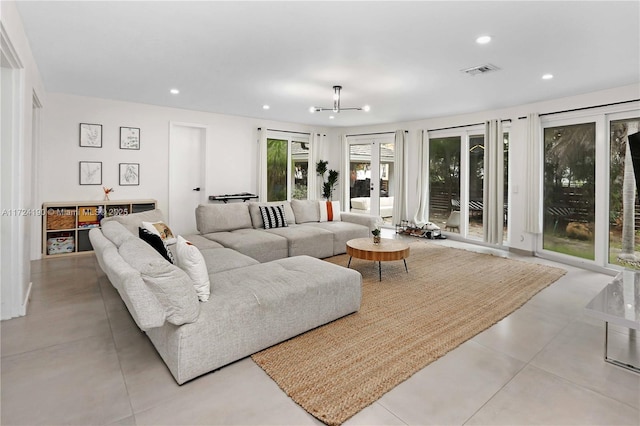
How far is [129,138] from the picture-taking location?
5.91m

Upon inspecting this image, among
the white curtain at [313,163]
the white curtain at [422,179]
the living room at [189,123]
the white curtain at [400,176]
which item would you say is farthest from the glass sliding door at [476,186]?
the white curtain at [313,163]

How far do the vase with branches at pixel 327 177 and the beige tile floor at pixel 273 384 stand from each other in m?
6.09

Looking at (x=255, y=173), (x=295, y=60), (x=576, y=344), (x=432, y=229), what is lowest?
(x=576, y=344)

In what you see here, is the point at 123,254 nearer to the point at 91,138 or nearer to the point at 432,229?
the point at 91,138

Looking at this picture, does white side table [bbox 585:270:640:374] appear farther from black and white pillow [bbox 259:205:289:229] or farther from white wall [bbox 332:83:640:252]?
black and white pillow [bbox 259:205:289:229]

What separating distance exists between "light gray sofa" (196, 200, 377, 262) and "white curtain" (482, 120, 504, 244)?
2.16 metres

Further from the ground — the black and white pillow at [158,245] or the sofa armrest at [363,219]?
the sofa armrest at [363,219]

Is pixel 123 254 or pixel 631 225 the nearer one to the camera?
pixel 123 254

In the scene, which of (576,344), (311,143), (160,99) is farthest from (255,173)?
(576,344)

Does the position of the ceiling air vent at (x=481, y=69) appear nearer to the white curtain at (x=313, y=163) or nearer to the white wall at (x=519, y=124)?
the white wall at (x=519, y=124)

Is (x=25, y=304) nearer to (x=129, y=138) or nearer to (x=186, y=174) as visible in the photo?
(x=129, y=138)

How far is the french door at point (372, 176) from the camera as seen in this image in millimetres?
8211

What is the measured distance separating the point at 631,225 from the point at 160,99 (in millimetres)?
7189

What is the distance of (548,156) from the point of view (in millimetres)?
5516
